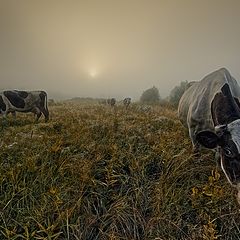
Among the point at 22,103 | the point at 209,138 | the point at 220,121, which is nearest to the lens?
the point at 209,138

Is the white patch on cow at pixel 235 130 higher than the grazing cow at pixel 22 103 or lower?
higher

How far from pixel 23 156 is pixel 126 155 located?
1805 millimetres

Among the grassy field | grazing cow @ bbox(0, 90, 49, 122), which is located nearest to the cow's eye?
the grassy field

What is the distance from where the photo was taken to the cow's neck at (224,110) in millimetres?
5257

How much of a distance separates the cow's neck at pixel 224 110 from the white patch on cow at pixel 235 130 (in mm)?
365

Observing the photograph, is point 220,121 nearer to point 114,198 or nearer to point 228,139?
point 228,139

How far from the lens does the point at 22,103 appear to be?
1470cm

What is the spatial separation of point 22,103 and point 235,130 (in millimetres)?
11503

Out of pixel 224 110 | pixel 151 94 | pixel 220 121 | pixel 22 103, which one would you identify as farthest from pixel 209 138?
pixel 151 94

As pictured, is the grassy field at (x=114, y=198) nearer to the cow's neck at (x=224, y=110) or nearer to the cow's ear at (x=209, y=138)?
the cow's ear at (x=209, y=138)

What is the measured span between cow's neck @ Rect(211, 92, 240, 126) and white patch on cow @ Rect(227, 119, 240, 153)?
1.20ft

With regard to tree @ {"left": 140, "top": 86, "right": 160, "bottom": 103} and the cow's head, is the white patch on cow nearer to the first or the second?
the cow's head

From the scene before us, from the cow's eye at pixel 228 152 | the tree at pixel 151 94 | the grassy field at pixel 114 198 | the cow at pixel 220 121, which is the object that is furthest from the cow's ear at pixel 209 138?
the tree at pixel 151 94

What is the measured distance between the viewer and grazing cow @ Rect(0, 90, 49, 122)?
1438 centimetres
